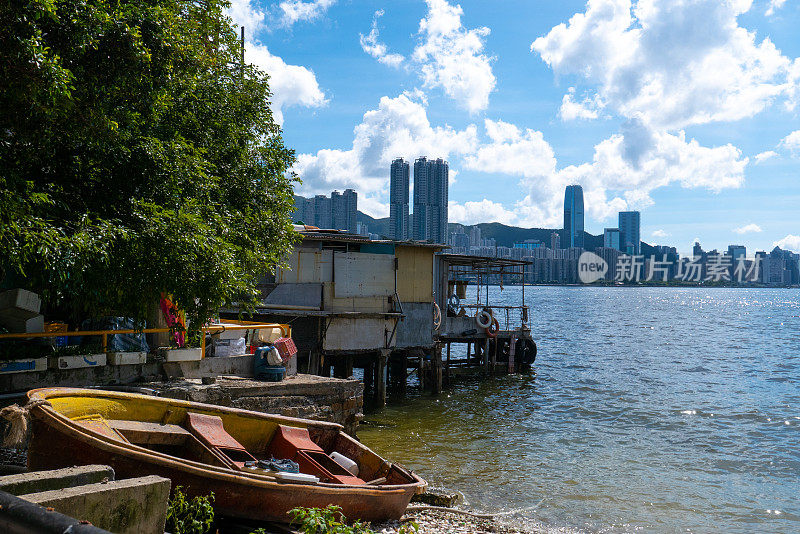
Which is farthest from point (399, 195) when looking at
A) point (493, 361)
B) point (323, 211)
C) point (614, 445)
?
point (614, 445)

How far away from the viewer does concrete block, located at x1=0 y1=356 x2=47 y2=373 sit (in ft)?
36.0

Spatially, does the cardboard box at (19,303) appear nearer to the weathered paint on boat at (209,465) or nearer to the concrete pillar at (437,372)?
the weathered paint on boat at (209,465)

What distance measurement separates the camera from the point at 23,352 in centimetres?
1181

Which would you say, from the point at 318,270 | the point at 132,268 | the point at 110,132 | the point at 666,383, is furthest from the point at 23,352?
the point at 666,383

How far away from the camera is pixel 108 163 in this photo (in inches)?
449

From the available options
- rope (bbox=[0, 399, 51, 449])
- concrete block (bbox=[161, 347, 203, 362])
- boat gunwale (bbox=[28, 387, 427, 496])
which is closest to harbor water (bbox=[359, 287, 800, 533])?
boat gunwale (bbox=[28, 387, 427, 496])

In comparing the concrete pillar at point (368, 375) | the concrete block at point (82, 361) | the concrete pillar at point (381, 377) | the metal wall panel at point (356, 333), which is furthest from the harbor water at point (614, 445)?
the concrete block at point (82, 361)

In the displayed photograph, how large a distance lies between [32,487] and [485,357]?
97.4 ft

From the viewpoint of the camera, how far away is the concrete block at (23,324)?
11903 mm

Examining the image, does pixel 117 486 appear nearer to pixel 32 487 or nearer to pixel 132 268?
pixel 32 487

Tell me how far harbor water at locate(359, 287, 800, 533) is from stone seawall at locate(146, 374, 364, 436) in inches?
96.5

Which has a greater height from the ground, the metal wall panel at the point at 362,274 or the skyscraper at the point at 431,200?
the skyscraper at the point at 431,200

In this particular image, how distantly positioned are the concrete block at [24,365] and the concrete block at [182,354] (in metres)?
2.53

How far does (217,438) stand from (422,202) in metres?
186
